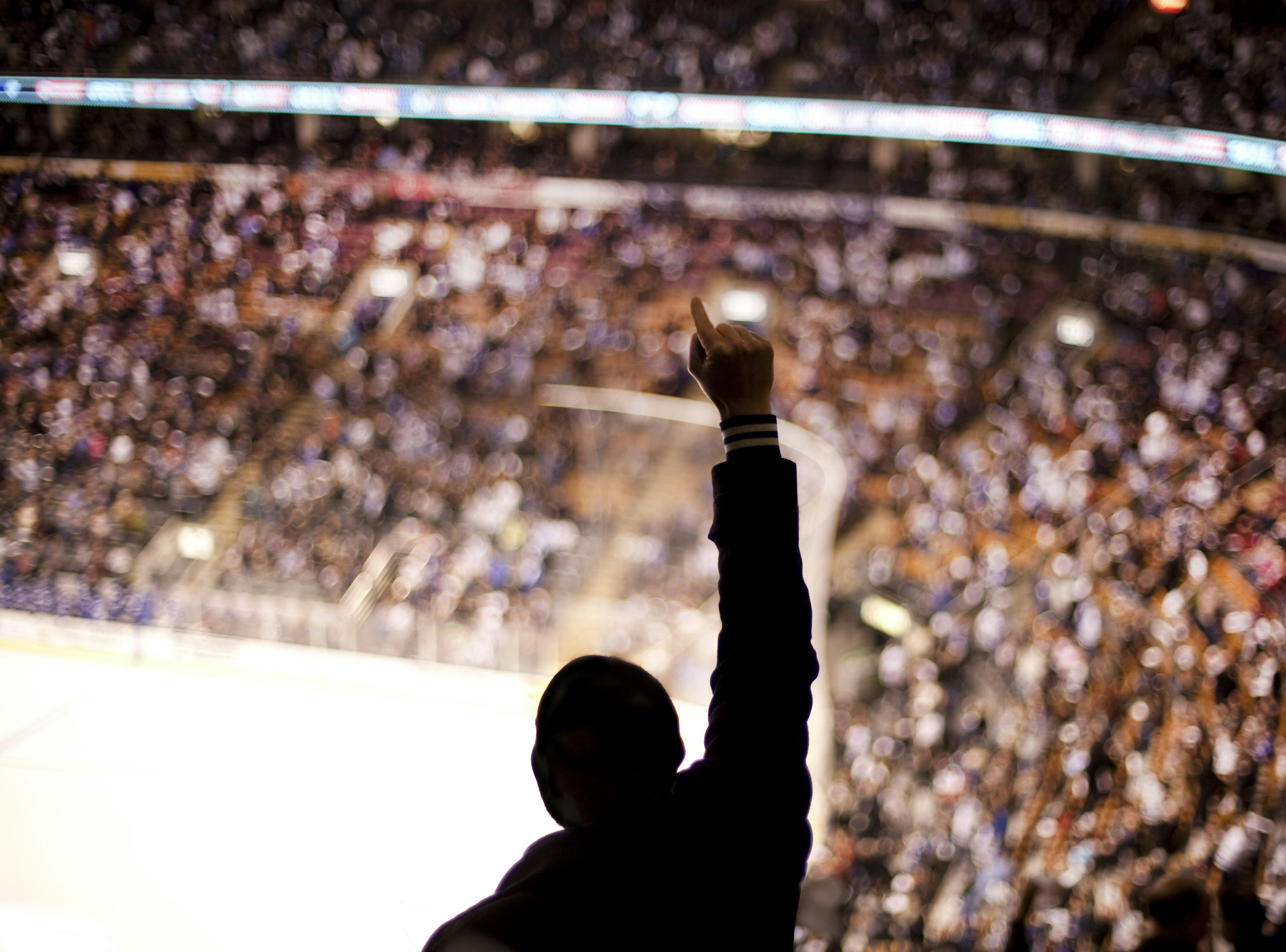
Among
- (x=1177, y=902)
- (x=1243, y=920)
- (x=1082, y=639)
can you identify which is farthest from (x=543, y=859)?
(x=1082, y=639)

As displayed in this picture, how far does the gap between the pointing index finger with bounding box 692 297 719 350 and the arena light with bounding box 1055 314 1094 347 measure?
1035cm

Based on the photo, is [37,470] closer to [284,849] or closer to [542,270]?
[284,849]

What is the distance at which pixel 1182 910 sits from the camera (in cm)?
182

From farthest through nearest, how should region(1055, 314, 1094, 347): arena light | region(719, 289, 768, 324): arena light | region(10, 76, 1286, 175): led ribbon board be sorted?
region(719, 289, 768, 324): arena light
region(1055, 314, 1094, 347): arena light
region(10, 76, 1286, 175): led ribbon board

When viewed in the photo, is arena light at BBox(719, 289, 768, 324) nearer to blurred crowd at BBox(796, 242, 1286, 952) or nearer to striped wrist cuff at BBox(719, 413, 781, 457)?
blurred crowd at BBox(796, 242, 1286, 952)

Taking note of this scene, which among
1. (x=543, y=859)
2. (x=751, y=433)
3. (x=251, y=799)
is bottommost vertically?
(x=251, y=799)

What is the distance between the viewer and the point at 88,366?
14.4 feet

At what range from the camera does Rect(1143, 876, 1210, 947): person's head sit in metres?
1.81

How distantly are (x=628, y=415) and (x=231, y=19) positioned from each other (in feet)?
15.1

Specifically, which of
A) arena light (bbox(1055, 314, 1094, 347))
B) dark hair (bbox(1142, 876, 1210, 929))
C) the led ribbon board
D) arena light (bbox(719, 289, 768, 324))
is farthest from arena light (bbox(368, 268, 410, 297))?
dark hair (bbox(1142, 876, 1210, 929))

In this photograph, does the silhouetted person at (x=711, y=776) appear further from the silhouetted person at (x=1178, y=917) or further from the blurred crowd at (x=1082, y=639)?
the blurred crowd at (x=1082, y=639)

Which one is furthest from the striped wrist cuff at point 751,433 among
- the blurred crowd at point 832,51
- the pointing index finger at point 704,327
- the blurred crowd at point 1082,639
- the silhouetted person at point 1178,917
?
the blurred crowd at point 832,51

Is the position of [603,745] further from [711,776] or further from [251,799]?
[251,799]

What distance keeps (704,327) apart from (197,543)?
5.91 metres
